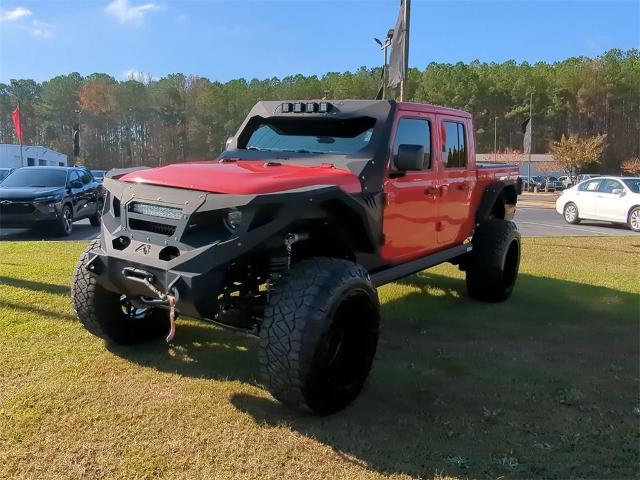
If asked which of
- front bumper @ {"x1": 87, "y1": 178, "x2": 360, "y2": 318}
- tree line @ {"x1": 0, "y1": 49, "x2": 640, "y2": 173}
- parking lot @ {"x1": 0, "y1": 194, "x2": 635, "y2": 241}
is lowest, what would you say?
parking lot @ {"x1": 0, "y1": 194, "x2": 635, "y2": 241}

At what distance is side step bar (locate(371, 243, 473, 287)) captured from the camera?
4.57m

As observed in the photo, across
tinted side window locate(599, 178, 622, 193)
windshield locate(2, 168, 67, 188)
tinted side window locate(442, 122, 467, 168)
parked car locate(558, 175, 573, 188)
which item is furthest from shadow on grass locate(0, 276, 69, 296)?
parked car locate(558, 175, 573, 188)

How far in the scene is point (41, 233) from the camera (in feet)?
40.9

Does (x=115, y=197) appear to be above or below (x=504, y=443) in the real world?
above

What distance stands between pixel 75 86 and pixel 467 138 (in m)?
84.0

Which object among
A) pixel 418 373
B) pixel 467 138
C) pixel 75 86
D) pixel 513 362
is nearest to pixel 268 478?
pixel 418 373

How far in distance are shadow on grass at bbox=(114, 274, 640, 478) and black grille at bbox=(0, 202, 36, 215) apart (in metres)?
7.90

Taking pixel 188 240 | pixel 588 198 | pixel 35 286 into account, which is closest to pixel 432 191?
pixel 188 240

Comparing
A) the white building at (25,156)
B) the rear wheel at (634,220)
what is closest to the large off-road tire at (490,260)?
the rear wheel at (634,220)

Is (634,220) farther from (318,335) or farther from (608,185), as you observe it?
(318,335)

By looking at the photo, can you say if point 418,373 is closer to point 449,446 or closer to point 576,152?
point 449,446

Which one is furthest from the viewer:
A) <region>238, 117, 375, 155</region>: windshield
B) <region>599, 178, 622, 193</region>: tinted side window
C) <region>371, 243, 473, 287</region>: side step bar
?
<region>599, 178, 622, 193</region>: tinted side window

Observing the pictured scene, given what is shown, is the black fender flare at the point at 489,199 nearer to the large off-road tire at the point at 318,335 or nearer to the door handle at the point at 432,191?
the door handle at the point at 432,191

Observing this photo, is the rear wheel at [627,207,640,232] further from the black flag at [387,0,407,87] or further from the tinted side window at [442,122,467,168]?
the tinted side window at [442,122,467,168]
